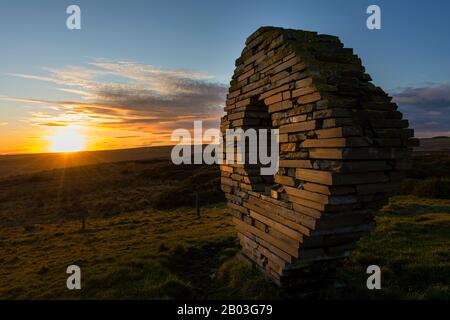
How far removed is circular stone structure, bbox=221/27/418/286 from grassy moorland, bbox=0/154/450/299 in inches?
67.6

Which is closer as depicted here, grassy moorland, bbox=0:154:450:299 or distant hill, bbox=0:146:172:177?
grassy moorland, bbox=0:154:450:299

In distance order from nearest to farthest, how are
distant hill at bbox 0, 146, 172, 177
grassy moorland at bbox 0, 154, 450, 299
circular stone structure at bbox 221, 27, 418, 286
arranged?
1. circular stone structure at bbox 221, 27, 418, 286
2. grassy moorland at bbox 0, 154, 450, 299
3. distant hill at bbox 0, 146, 172, 177

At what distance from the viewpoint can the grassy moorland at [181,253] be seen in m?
9.45

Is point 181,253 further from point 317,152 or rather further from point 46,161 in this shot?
point 46,161

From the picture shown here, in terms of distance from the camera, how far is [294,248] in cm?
752

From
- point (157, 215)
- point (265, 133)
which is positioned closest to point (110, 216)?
point (157, 215)

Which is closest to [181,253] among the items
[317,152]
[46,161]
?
[317,152]

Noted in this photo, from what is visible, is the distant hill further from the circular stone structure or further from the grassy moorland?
the circular stone structure

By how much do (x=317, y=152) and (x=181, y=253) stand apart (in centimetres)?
907

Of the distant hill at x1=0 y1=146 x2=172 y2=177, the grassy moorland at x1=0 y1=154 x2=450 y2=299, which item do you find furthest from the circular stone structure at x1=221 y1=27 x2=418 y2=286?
the distant hill at x1=0 y1=146 x2=172 y2=177

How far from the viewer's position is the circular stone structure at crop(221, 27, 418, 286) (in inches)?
239

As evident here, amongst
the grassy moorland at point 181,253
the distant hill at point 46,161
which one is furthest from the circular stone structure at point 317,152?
the distant hill at point 46,161

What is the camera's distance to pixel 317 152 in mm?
6438
